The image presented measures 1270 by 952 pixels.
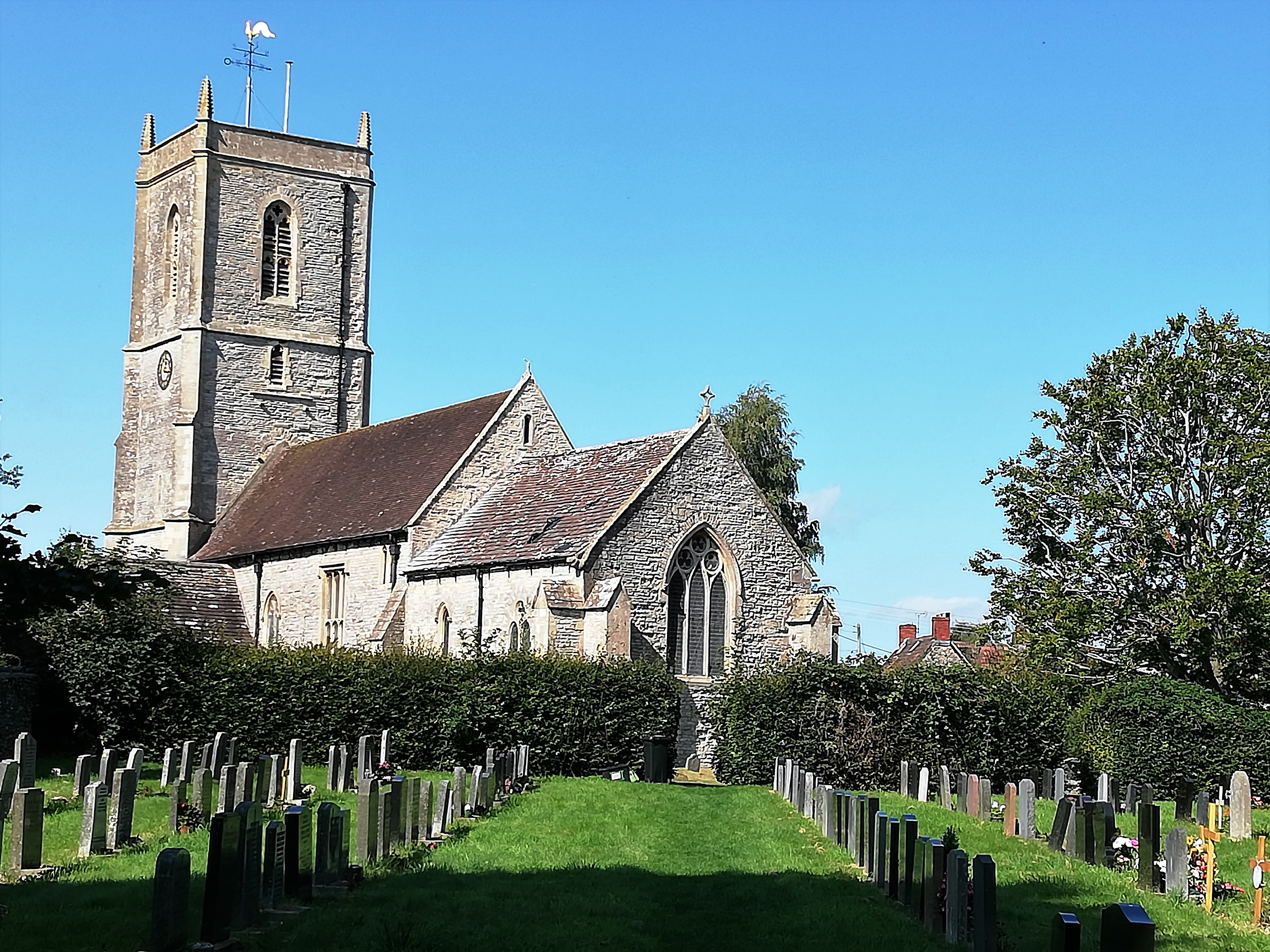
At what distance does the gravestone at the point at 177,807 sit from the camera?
781 inches

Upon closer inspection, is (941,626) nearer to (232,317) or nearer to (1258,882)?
(232,317)

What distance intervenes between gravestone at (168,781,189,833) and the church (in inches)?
637

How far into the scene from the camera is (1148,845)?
698 inches

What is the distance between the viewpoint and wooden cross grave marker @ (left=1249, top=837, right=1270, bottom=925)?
15438 mm

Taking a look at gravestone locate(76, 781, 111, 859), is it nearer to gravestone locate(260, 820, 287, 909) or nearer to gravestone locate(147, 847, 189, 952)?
gravestone locate(260, 820, 287, 909)

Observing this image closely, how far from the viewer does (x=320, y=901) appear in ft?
46.9

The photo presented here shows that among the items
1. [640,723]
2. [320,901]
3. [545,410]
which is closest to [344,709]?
[640,723]

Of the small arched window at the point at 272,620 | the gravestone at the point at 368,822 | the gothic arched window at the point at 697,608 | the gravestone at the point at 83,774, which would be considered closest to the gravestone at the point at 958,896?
the gravestone at the point at 368,822

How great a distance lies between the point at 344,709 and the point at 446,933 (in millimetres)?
21010

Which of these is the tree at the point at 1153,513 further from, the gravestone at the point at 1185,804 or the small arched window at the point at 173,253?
the small arched window at the point at 173,253

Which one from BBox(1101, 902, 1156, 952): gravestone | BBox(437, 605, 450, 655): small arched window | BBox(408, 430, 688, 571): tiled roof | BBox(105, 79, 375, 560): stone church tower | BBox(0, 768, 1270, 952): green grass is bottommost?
BBox(0, 768, 1270, 952): green grass

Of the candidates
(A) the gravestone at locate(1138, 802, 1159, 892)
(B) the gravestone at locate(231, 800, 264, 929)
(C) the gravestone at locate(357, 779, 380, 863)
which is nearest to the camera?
(B) the gravestone at locate(231, 800, 264, 929)

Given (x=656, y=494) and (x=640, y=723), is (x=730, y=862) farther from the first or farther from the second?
(x=656, y=494)

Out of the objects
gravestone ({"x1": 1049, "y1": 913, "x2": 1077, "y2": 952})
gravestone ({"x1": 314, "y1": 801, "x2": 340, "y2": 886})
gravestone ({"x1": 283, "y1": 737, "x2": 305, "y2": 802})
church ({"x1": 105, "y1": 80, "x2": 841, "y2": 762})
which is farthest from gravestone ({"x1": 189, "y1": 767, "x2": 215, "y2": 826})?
church ({"x1": 105, "y1": 80, "x2": 841, "y2": 762})
